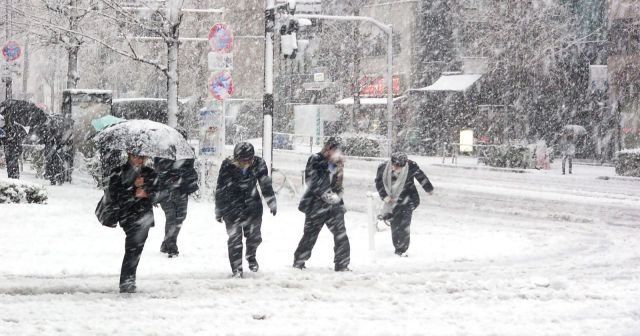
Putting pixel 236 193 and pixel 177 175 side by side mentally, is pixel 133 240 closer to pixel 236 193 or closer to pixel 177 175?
pixel 236 193

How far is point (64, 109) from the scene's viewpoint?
2186 cm

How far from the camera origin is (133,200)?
28.1 ft

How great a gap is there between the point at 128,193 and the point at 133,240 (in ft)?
1.62

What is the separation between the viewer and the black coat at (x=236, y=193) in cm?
973

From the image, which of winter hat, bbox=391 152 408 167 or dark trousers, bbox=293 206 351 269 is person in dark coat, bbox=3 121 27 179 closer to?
winter hat, bbox=391 152 408 167

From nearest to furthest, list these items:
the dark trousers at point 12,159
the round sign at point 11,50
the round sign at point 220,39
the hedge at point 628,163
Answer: the round sign at point 220,39
the dark trousers at point 12,159
the round sign at point 11,50
the hedge at point 628,163

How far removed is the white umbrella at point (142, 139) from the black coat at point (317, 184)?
171 cm

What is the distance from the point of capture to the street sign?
671 inches

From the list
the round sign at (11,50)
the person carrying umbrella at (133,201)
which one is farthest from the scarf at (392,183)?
the round sign at (11,50)

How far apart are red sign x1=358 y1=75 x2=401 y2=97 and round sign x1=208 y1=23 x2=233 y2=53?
33016 millimetres

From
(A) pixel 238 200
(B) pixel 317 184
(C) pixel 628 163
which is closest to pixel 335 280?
(B) pixel 317 184

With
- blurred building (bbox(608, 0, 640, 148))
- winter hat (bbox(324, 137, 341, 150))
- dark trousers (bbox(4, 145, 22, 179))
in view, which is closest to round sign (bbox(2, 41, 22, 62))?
dark trousers (bbox(4, 145, 22, 179))

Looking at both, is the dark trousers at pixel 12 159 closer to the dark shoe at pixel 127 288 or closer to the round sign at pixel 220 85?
the round sign at pixel 220 85

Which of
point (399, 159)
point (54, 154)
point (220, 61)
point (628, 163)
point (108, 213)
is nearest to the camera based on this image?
point (108, 213)
